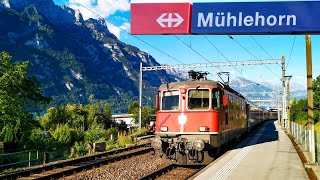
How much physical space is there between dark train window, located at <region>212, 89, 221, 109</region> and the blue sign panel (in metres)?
6.39

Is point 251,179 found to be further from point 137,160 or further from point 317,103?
point 317,103

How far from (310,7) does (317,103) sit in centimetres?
7646

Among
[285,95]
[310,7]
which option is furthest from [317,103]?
[310,7]

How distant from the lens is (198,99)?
52.3ft

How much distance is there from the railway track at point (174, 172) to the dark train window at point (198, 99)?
2.43 m

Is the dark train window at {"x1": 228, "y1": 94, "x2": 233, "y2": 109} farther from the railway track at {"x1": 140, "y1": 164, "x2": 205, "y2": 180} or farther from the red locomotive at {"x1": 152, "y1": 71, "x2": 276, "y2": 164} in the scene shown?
Answer: the railway track at {"x1": 140, "y1": 164, "x2": 205, "y2": 180}

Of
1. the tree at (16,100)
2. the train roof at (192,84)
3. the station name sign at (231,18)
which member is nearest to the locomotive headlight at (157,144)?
the train roof at (192,84)

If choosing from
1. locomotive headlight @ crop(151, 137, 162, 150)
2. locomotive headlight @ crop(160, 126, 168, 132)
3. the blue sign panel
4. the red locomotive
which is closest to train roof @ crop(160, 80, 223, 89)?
the red locomotive

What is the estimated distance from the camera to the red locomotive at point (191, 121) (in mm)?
15164

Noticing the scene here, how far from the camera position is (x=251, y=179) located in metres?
11.0

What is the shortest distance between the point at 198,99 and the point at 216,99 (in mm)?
738

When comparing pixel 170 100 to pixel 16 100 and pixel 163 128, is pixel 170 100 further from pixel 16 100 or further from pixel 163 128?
pixel 16 100

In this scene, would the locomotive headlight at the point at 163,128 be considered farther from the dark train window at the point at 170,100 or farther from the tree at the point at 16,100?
the tree at the point at 16,100

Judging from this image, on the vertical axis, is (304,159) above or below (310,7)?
below
